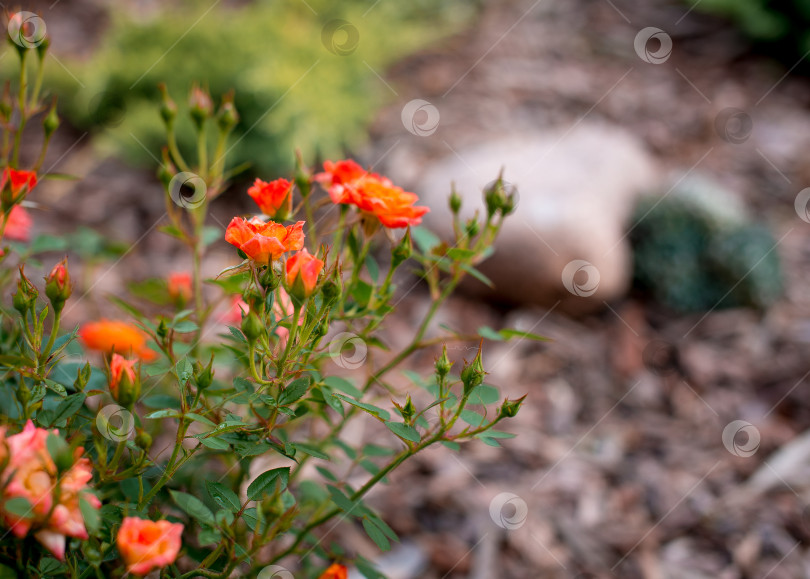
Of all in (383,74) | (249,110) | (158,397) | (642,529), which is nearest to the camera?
(158,397)

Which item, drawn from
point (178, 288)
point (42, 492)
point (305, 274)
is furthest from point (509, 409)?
point (178, 288)

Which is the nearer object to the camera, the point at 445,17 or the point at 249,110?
the point at 249,110

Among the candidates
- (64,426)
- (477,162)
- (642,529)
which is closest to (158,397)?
(64,426)

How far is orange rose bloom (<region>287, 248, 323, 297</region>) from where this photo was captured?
0.85 metres

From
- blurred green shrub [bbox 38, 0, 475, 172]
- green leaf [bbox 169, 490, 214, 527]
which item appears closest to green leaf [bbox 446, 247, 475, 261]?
green leaf [bbox 169, 490, 214, 527]

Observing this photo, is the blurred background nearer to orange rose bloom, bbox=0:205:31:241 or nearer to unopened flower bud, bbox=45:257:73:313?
orange rose bloom, bbox=0:205:31:241

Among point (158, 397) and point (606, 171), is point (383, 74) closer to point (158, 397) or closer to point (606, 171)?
point (606, 171)

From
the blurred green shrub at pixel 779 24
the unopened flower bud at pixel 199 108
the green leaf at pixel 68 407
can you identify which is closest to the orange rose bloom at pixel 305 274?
the green leaf at pixel 68 407

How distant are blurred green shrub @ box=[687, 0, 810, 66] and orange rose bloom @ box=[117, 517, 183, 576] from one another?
4660 millimetres

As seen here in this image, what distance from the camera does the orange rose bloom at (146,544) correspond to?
2.40 ft

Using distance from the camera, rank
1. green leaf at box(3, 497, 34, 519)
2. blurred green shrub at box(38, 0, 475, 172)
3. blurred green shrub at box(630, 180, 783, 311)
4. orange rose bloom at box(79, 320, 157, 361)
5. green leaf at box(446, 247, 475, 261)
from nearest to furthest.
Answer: green leaf at box(3, 497, 34, 519), green leaf at box(446, 247, 475, 261), orange rose bloom at box(79, 320, 157, 361), blurred green shrub at box(630, 180, 783, 311), blurred green shrub at box(38, 0, 475, 172)

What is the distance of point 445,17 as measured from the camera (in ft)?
15.7

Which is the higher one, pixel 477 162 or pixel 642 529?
pixel 477 162

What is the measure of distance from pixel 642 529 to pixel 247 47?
9.69ft
